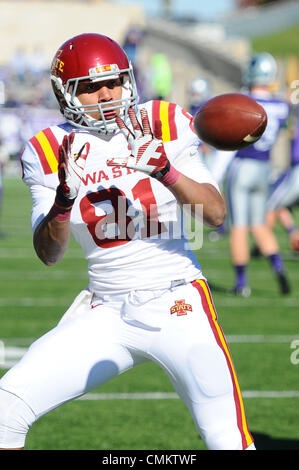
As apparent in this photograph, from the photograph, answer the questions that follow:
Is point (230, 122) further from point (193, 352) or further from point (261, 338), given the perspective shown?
point (261, 338)

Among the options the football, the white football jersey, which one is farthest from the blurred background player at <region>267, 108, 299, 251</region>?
the white football jersey

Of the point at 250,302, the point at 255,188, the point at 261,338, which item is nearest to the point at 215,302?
the point at 250,302

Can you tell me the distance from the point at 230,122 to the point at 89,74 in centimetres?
51

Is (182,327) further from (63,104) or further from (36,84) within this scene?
(36,84)

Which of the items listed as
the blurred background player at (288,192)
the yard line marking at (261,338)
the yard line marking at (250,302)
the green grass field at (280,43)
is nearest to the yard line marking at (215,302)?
the yard line marking at (250,302)

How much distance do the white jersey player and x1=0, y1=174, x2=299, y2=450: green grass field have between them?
1.26 m

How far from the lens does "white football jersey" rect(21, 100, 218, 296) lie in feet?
9.55

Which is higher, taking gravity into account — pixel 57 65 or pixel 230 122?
pixel 57 65

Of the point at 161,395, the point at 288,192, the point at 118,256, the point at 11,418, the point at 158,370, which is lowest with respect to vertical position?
the point at 288,192

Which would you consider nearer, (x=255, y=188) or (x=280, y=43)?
(x=255, y=188)

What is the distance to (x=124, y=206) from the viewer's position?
2924 millimetres

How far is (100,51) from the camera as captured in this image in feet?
9.74

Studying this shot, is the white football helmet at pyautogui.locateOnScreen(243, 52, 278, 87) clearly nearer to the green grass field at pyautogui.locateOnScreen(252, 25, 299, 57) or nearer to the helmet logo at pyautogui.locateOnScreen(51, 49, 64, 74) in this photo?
the helmet logo at pyautogui.locateOnScreen(51, 49, 64, 74)

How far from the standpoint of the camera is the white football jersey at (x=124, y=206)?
9.55ft
